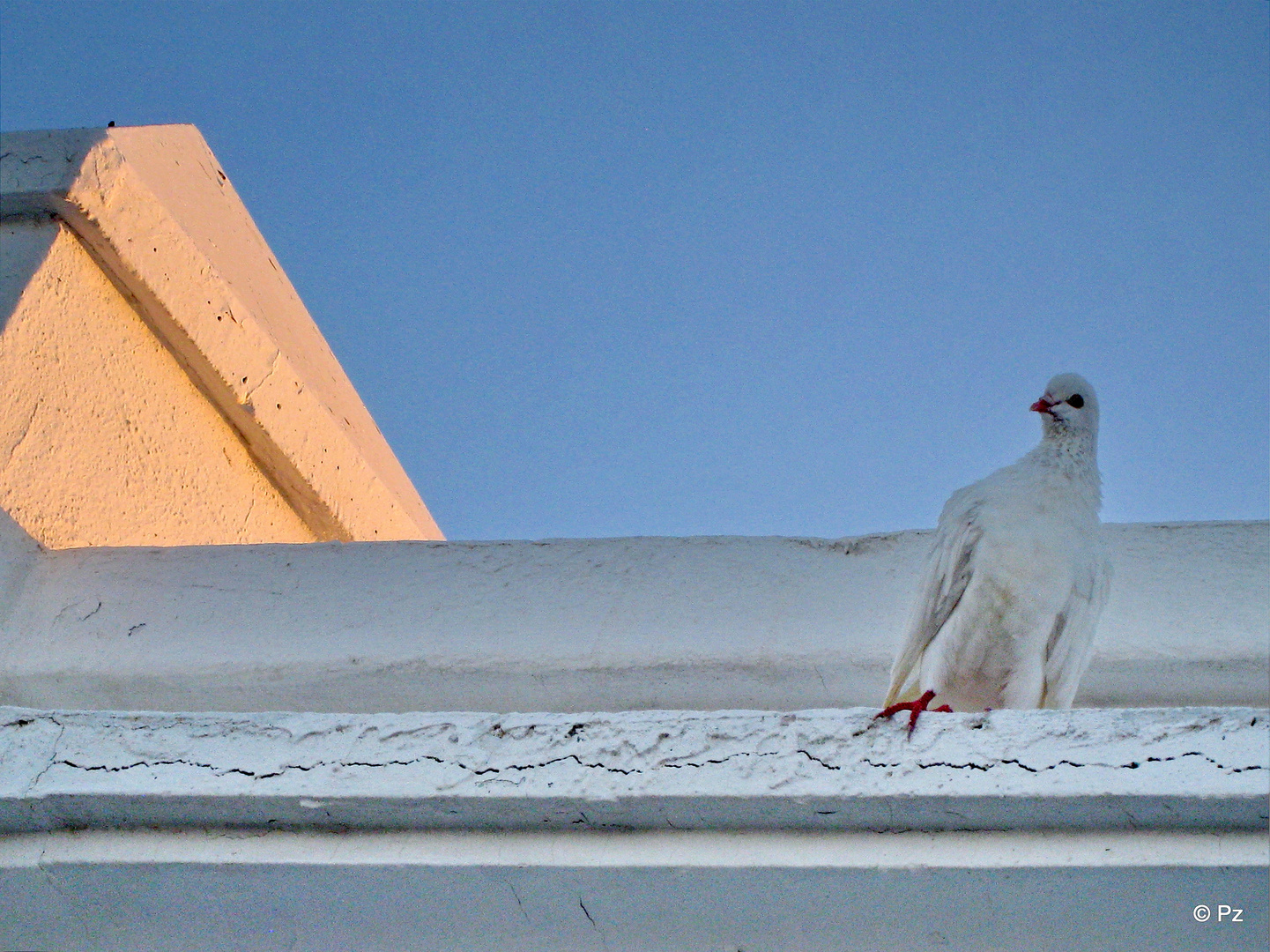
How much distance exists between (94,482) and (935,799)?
1645 millimetres

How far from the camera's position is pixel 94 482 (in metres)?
2.24

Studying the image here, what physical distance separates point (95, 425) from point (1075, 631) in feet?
5.77

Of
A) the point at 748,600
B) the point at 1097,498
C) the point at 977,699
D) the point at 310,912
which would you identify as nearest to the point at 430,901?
the point at 310,912

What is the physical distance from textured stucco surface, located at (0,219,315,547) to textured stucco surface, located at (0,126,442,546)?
0.06 ft

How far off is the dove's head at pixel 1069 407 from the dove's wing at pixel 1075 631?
554mm

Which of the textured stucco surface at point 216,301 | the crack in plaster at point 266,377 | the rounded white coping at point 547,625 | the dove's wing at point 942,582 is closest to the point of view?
the rounded white coping at point 547,625

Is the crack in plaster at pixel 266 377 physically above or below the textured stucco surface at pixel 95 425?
above

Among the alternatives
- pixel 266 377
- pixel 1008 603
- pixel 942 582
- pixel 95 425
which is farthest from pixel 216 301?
pixel 1008 603

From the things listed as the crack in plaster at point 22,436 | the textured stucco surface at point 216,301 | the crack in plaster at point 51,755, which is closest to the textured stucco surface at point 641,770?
the crack in plaster at point 51,755

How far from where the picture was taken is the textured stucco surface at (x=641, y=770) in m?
1.27

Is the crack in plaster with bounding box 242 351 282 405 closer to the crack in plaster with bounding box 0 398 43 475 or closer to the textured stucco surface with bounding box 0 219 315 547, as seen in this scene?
the textured stucco surface with bounding box 0 219 315 547

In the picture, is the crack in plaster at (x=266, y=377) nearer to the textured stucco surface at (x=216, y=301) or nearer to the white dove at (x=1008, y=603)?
the textured stucco surface at (x=216, y=301)

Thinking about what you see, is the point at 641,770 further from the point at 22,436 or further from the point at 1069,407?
the point at 1069,407

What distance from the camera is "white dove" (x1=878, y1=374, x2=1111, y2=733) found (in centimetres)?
202
